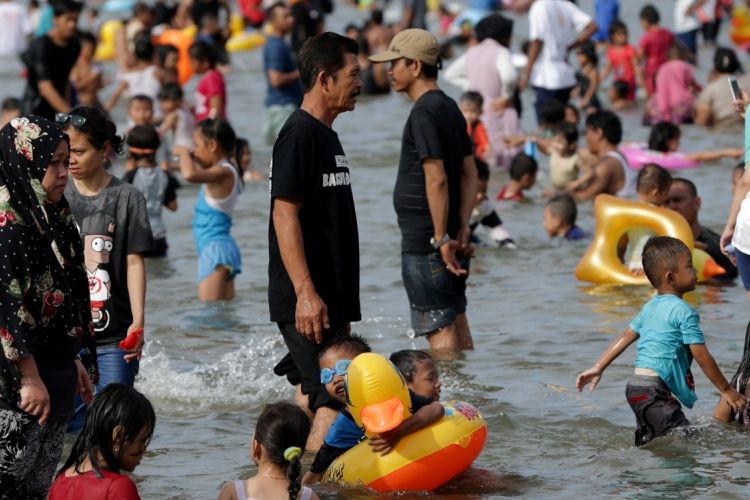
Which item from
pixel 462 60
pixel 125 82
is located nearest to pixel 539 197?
pixel 462 60

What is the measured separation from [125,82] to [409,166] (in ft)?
31.0

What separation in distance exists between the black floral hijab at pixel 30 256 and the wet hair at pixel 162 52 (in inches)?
479

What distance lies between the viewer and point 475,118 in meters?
13.4

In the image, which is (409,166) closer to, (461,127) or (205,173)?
(461,127)

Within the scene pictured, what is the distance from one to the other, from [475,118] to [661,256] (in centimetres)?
755

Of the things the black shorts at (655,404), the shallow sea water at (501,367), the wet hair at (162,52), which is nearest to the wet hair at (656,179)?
the shallow sea water at (501,367)

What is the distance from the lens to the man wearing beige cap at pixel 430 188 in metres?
7.18

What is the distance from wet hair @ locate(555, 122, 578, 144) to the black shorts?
7.48 meters

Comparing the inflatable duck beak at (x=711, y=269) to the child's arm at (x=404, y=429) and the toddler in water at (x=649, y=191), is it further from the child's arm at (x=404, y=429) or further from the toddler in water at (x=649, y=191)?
the child's arm at (x=404, y=429)

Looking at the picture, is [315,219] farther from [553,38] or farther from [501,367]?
[553,38]

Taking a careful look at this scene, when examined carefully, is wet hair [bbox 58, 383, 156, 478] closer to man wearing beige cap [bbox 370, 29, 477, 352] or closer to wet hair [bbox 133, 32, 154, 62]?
man wearing beige cap [bbox 370, 29, 477, 352]

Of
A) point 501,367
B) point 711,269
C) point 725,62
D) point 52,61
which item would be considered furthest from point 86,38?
point 501,367

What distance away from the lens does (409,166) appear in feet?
24.1

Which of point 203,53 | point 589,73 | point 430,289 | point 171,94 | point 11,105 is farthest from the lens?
point 589,73
